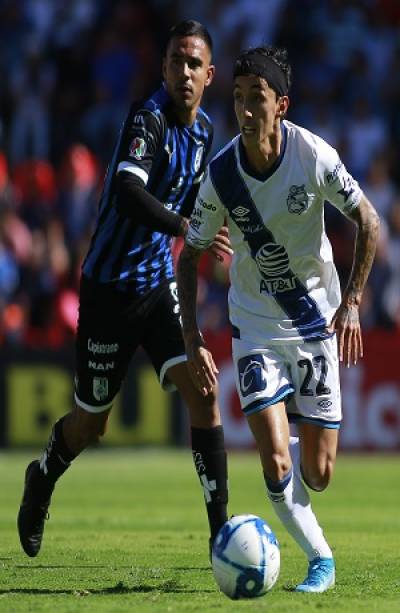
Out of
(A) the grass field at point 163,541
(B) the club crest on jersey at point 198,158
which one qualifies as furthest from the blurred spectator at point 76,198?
(B) the club crest on jersey at point 198,158

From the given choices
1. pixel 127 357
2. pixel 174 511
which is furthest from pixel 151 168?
pixel 174 511

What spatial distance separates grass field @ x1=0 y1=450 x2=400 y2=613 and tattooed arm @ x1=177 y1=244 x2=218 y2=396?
41.9 inches

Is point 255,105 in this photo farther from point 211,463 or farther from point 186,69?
point 211,463

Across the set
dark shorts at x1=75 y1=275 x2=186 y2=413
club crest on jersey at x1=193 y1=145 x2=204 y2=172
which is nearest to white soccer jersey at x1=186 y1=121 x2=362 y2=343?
dark shorts at x1=75 y1=275 x2=186 y2=413

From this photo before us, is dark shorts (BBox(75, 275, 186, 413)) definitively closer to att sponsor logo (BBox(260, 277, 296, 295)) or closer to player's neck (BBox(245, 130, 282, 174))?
att sponsor logo (BBox(260, 277, 296, 295))

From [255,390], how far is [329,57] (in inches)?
516

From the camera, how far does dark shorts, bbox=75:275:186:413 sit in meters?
8.19

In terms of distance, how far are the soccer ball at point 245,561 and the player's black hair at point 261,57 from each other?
2.22 meters

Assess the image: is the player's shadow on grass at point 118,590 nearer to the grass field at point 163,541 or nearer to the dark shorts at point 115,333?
the grass field at point 163,541

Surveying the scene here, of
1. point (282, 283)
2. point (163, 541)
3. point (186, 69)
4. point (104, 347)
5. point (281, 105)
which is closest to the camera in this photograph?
point (281, 105)

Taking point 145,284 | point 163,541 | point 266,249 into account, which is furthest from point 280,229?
point 163,541

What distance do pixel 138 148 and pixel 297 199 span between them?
1210mm

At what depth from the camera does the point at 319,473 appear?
717cm

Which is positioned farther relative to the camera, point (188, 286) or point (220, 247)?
point (220, 247)
